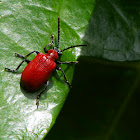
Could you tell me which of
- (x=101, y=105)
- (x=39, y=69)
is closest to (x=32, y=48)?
(x=39, y=69)

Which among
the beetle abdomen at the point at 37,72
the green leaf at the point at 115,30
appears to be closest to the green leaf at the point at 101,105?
the green leaf at the point at 115,30

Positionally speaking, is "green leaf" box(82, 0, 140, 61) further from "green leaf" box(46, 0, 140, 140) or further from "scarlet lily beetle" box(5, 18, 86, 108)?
"green leaf" box(46, 0, 140, 140)

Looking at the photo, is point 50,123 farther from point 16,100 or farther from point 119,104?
point 119,104

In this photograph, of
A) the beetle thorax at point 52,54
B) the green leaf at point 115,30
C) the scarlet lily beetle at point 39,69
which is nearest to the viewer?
the scarlet lily beetle at point 39,69

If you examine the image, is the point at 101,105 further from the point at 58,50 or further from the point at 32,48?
the point at 32,48

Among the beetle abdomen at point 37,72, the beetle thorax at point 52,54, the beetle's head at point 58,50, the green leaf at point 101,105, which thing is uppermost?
the beetle's head at point 58,50

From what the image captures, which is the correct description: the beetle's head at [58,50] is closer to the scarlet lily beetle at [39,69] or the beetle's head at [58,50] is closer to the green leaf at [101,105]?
the scarlet lily beetle at [39,69]
